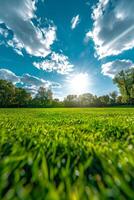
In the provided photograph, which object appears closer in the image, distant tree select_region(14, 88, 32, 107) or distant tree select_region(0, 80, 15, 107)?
distant tree select_region(0, 80, 15, 107)

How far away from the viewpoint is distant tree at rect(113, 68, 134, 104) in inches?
3435

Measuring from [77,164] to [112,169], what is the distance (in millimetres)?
369

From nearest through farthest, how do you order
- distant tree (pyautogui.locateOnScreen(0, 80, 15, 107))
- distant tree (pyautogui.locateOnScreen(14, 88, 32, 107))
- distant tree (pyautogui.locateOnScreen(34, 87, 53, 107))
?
distant tree (pyautogui.locateOnScreen(0, 80, 15, 107))
distant tree (pyautogui.locateOnScreen(14, 88, 32, 107))
distant tree (pyautogui.locateOnScreen(34, 87, 53, 107))

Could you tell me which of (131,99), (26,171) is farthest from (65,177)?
(131,99)

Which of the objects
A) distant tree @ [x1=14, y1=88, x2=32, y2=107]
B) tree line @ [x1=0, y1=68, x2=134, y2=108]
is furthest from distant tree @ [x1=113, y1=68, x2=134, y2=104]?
distant tree @ [x1=14, y1=88, x2=32, y2=107]

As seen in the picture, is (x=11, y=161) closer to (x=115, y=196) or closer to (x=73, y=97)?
(x=115, y=196)

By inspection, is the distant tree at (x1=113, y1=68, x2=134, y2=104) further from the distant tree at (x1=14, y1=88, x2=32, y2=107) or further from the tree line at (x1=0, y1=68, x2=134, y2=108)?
the distant tree at (x1=14, y1=88, x2=32, y2=107)

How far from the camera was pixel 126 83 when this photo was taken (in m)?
87.6

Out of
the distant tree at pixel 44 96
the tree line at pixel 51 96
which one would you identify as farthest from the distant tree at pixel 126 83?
the distant tree at pixel 44 96

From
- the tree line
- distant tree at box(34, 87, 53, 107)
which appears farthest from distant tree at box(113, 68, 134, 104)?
distant tree at box(34, 87, 53, 107)

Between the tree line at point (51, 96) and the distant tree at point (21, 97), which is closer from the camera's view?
the tree line at point (51, 96)

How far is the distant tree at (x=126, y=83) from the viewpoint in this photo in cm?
8725

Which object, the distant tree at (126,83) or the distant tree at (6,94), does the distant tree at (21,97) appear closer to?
the distant tree at (6,94)

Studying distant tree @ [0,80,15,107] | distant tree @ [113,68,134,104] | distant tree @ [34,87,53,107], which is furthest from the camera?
distant tree @ [34,87,53,107]
